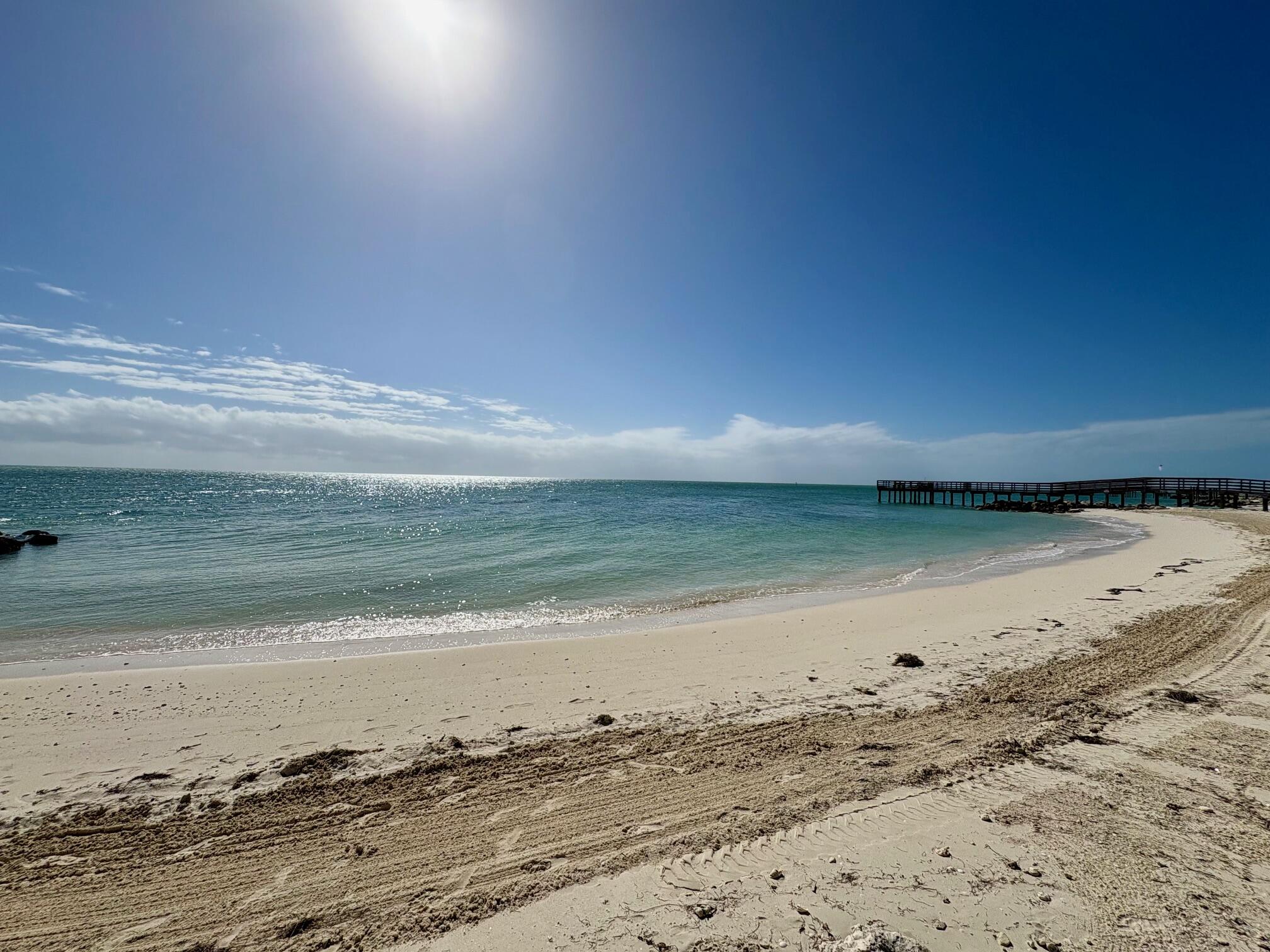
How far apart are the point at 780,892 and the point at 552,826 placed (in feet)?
5.58

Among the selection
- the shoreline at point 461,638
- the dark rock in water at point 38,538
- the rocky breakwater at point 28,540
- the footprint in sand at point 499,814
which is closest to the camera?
the footprint in sand at point 499,814

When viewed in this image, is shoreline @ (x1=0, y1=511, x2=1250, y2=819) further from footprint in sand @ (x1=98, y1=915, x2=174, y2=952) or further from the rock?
the rock

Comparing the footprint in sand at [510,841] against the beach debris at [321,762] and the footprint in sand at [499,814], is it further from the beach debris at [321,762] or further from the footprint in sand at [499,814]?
the beach debris at [321,762]

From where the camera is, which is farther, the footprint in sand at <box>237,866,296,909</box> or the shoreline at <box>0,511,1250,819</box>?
the shoreline at <box>0,511,1250,819</box>

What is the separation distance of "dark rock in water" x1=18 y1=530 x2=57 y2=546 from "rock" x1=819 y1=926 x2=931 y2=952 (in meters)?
32.7

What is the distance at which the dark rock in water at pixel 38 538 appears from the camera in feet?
71.1

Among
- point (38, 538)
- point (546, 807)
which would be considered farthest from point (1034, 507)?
point (38, 538)

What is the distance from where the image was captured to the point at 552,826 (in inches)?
150

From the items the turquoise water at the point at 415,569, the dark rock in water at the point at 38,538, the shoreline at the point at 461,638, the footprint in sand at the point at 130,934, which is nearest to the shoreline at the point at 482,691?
the shoreline at the point at 461,638

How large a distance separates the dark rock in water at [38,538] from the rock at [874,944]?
32663 mm

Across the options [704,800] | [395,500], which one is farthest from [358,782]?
[395,500]

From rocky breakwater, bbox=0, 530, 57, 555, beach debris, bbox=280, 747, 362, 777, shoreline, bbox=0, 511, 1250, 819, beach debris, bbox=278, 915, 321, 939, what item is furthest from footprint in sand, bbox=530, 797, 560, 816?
rocky breakwater, bbox=0, 530, 57, 555

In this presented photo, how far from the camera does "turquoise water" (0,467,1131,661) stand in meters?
10.5

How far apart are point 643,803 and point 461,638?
6.69 meters
